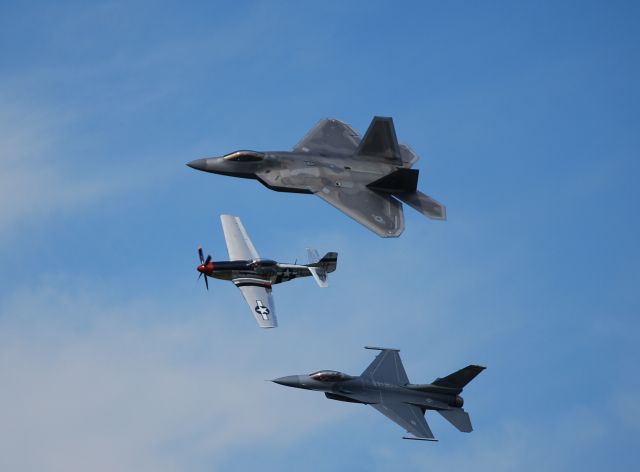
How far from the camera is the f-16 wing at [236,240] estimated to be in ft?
275

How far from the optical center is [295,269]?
84250 millimetres

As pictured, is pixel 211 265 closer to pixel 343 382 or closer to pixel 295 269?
pixel 295 269

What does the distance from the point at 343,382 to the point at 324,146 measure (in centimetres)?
1622

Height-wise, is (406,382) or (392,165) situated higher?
(392,165)

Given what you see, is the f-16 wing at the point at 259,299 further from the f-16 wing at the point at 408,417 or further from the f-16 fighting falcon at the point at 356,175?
the f-16 wing at the point at 408,417

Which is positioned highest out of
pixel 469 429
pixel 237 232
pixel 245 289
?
pixel 237 232

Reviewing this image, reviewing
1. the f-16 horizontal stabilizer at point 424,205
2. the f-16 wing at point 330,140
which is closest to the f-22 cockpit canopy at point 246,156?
the f-16 wing at point 330,140

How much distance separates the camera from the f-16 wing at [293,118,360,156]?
8571 cm

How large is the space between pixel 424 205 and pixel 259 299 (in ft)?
38.4

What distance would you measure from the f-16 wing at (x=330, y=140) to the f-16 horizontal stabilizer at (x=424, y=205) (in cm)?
545

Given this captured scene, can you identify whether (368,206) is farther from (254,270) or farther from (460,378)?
(460,378)

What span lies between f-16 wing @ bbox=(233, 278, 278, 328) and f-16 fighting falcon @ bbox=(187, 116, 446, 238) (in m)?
5.80

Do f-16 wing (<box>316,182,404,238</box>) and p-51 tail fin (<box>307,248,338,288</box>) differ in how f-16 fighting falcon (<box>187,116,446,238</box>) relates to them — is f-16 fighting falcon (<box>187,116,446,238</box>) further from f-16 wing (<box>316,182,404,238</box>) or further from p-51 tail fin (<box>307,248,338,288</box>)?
p-51 tail fin (<box>307,248,338,288</box>)

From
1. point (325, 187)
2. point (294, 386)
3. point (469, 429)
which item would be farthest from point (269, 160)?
point (469, 429)
